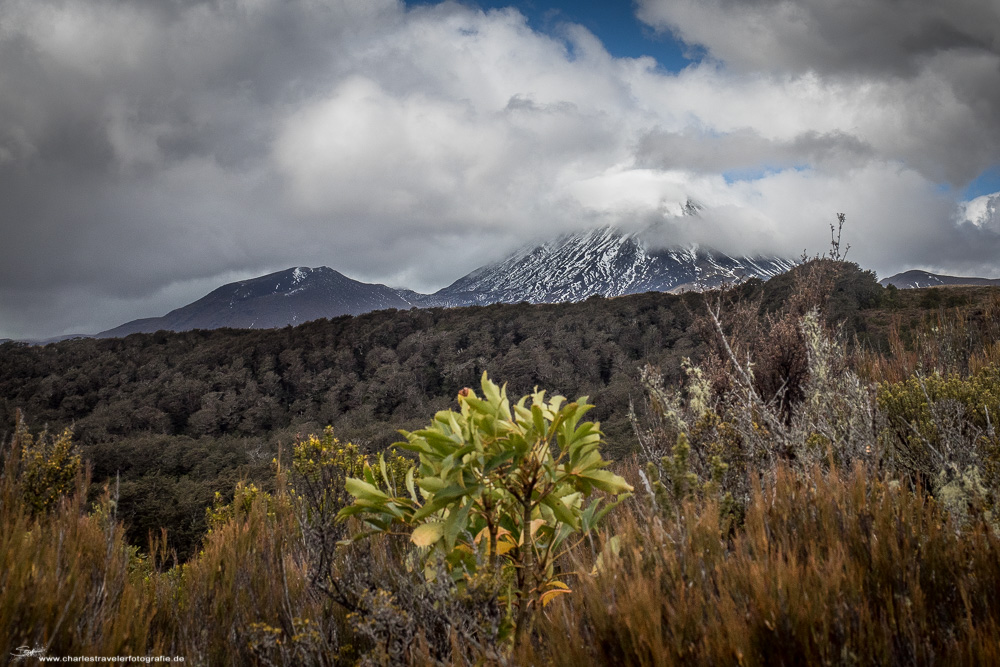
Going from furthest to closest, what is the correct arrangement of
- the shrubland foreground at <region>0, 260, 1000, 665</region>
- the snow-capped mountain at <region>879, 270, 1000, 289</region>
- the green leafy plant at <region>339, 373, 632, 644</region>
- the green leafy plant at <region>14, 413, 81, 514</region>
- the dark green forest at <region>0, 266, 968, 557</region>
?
the snow-capped mountain at <region>879, 270, 1000, 289</region> → the dark green forest at <region>0, 266, 968, 557</region> → the green leafy plant at <region>14, 413, 81, 514</region> → the green leafy plant at <region>339, 373, 632, 644</region> → the shrubland foreground at <region>0, 260, 1000, 665</region>

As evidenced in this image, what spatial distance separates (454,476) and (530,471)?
0.21 metres

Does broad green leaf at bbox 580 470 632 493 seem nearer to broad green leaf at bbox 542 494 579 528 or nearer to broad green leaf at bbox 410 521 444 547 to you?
broad green leaf at bbox 542 494 579 528

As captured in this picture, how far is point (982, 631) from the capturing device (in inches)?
33.1

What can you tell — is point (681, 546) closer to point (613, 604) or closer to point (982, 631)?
point (613, 604)

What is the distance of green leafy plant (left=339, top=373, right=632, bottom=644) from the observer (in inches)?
45.4
